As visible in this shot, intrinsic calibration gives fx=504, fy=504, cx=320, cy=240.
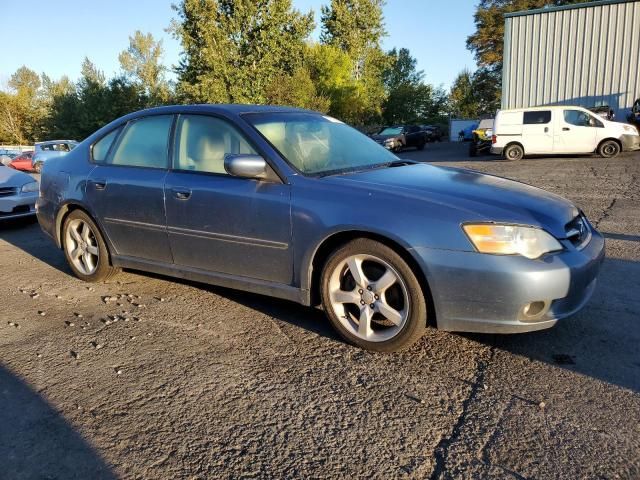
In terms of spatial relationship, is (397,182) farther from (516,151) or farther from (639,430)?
(516,151)

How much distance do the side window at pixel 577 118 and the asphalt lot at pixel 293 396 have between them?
519 inches

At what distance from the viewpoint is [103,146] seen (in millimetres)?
4605

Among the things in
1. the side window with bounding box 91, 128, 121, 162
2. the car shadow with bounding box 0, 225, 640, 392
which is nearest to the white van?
the car shadow with bounding box 0, 225, 640, 392

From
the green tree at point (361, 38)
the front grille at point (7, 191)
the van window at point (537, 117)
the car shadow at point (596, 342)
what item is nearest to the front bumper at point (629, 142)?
the van window at point (537, 117)

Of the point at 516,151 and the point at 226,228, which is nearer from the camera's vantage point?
the point at 226,228

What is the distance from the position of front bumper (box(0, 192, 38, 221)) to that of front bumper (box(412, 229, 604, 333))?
700 cm

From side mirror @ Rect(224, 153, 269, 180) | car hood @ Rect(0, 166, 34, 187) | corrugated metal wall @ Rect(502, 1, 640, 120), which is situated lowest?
car hood @ Rect(0, 166, 34, 187)

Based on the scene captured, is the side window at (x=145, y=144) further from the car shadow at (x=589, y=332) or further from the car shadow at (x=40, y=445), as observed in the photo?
the car shadow at (x=40, y=445)

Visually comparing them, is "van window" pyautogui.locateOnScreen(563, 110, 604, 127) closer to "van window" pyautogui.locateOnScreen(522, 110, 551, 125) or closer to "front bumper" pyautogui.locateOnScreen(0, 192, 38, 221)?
"van window" pyautogui.locateOnScreen(522, 110, 551, 125)

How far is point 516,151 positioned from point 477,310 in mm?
15161

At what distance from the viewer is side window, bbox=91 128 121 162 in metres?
4.55

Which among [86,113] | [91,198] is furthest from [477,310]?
[86,113]

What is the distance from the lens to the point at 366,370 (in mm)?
2893

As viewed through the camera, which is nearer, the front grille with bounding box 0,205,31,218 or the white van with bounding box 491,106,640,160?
the front grille with bounding box 0,205,31,218
